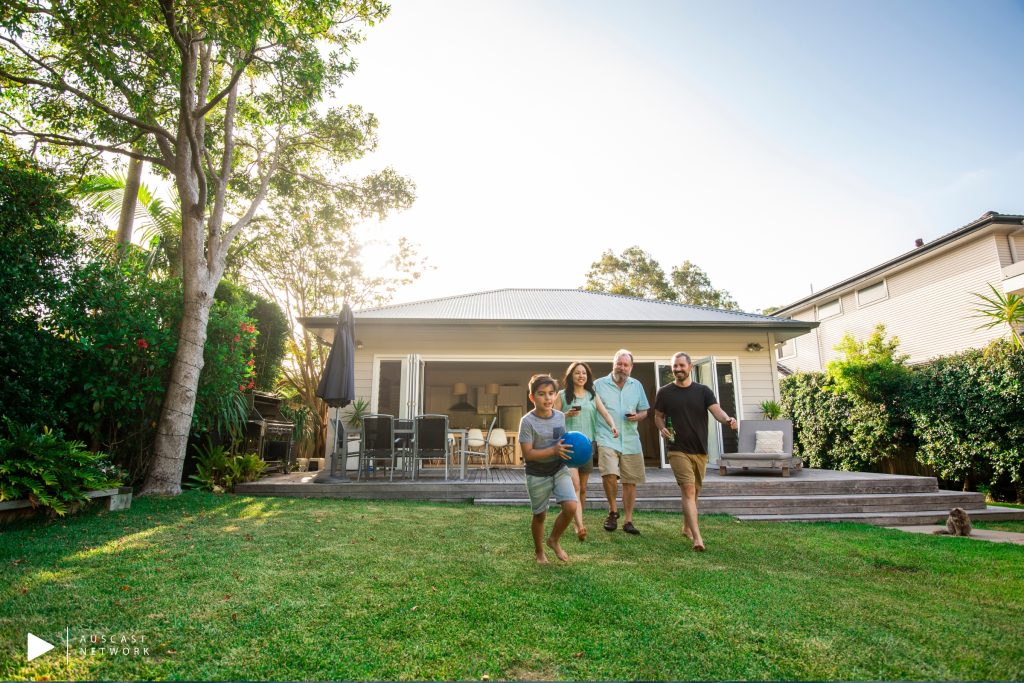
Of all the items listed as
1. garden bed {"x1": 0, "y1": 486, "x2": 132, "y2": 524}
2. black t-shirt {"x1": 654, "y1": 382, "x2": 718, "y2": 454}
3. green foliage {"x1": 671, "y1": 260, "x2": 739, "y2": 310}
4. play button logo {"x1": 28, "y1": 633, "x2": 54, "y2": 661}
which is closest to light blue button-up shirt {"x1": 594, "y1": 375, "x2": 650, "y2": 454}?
black t-shirt {"x1": 654, "y1": 382, "x2": 718, "y2": 454}

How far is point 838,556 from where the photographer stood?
378cm

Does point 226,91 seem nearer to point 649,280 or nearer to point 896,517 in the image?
point 896,517

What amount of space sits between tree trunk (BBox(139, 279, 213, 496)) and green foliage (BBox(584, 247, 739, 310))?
58.9 feet

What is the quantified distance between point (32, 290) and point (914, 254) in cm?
1732

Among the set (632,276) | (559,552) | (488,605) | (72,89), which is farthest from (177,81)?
(632,276)

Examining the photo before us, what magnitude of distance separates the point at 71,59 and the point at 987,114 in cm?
1279

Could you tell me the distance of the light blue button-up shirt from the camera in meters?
4.39

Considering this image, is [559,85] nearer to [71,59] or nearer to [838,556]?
[71,59]

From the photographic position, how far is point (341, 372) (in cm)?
708

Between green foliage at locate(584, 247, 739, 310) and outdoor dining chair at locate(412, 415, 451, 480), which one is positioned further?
green foliage at locate(584, 247, 739, 310)

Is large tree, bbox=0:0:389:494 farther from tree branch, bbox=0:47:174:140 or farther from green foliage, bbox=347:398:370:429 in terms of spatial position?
green foliage, bbox=347:398:370:429

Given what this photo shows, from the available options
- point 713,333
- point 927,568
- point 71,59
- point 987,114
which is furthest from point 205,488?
point 987,114

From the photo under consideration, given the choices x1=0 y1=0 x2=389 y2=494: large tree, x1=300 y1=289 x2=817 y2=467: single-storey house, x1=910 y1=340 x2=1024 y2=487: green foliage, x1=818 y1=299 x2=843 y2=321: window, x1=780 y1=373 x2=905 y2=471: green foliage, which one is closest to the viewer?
x1=0 y1=0 x2=389 y2=494: large tree

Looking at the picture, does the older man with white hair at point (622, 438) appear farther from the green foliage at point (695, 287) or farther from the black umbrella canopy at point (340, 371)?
the green foliage at point (695, 287)
